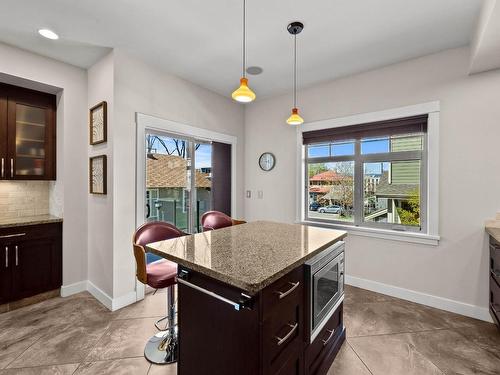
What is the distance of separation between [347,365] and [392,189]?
215 cm

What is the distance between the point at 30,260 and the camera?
109 inches

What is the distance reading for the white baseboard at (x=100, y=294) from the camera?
2.67m

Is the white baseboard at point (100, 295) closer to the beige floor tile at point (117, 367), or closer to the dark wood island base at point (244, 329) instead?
the beige floor tile at point (117, 367)

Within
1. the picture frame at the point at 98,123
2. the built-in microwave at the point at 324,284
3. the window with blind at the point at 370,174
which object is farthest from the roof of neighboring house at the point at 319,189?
the picture frame at the point at 98,123

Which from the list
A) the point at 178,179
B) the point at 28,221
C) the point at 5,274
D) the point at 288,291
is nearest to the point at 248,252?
the point at 288,291

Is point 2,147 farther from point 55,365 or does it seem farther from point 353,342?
point 353,342

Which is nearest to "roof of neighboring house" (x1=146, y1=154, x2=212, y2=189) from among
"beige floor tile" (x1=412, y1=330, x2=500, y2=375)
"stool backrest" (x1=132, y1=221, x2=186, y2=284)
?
"stool backrest" (x1=132, y1=221, x2=186, y2=284)

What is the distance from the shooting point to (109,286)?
273 cm

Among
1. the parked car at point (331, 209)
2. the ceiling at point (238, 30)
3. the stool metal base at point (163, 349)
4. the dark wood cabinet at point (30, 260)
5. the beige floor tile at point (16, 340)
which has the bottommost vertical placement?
the beige floor tile at point (16, 340)

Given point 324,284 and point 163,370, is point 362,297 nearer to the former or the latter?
point 324,284

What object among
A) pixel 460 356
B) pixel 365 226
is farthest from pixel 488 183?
pixel 460 356

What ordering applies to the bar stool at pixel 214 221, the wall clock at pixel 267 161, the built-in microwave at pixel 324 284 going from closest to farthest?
the built-in microwave at pixel 324 284 < the bar stool at pixel 214 221 < the wall clock at pixel 267 161

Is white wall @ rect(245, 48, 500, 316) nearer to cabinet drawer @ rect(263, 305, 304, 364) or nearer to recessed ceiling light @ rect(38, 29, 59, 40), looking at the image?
cabinet drawer @ rect(263, 305, 304, 364)

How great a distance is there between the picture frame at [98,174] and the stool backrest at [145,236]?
3.52 feet
